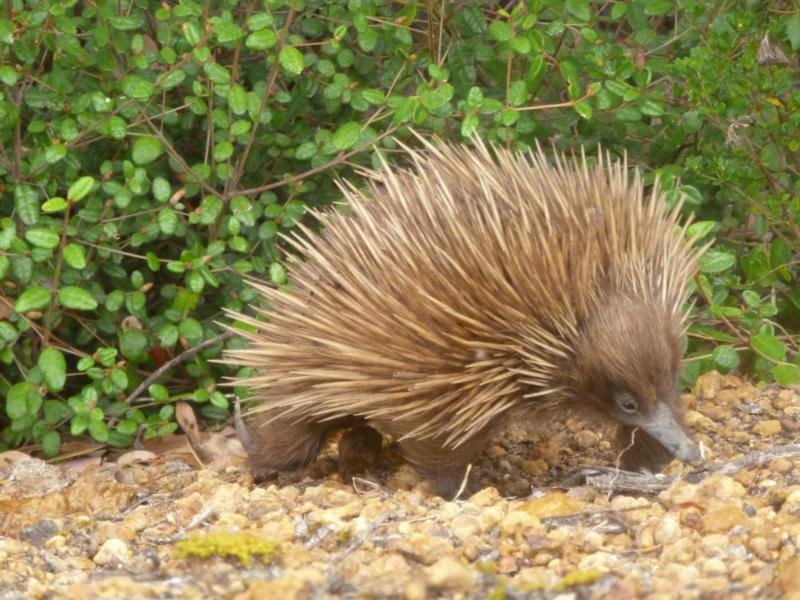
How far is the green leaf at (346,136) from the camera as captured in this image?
14.4 feet

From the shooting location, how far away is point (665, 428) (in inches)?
142

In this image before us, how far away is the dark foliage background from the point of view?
439 centimetres

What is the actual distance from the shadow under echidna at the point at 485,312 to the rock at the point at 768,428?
0.59 metres

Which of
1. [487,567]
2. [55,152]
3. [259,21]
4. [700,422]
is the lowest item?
[700,422]

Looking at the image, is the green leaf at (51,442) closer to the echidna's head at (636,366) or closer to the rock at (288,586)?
the echidna's head at (636,366)

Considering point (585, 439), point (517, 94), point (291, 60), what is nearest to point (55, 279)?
point (291, 60)

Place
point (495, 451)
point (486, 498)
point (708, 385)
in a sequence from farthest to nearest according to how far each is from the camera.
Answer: point (708, 385) < point (495, 451) < point (486, 498)

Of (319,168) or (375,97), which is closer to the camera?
(375,97)

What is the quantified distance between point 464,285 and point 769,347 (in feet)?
4.21

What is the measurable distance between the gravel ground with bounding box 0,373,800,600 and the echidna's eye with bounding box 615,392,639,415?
0.20 meters

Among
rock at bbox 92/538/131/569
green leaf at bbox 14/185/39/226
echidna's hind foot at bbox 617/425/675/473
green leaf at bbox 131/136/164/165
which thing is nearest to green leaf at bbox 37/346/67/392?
green leaf at bbox 14/185/39/226

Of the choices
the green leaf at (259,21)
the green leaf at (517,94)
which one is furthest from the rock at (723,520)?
the green leaf at (259,21)

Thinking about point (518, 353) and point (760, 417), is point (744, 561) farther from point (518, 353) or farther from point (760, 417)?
point (760, 417)

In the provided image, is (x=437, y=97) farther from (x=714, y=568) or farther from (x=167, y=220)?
(x=714, y=568)
